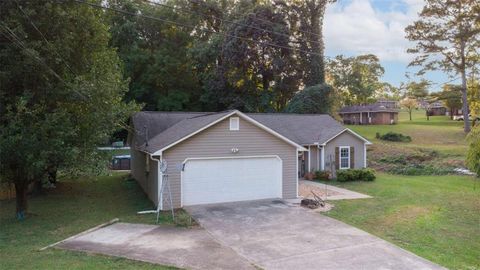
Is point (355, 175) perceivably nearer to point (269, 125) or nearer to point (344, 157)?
point (344, 157)

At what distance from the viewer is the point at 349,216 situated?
12234 mm

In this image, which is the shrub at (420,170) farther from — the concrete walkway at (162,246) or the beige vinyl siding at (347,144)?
the concrete walkway at (162,246)

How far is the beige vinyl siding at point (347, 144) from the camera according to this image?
2192 centimetres


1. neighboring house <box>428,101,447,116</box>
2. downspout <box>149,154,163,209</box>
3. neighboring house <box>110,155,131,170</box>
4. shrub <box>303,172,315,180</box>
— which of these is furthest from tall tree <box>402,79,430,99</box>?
downspout <box>149,154,163,209</box>

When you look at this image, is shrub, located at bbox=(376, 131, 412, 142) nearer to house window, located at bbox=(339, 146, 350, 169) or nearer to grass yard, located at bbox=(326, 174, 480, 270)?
house window, located at bbox=(339, 146, 350, 169)

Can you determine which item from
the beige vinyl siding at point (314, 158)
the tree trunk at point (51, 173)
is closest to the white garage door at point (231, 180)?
the tree trunk at point (51, 173)

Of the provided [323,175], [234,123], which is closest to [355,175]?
[323,175]

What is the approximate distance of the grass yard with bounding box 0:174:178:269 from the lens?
25.8 feet

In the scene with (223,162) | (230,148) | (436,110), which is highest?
(436,110)

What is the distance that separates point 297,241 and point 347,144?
46.2ft

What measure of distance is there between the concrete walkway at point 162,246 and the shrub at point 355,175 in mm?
11744

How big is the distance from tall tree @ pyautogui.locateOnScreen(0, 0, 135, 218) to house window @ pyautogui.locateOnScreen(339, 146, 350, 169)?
44.1 ft

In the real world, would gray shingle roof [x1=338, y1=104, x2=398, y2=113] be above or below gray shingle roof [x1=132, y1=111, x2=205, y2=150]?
above

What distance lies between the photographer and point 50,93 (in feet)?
39.5
